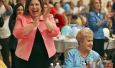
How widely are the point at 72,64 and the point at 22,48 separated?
0.56 metres

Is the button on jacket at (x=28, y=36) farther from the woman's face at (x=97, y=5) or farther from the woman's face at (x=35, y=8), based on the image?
the woman's face at (x=97, y=5)

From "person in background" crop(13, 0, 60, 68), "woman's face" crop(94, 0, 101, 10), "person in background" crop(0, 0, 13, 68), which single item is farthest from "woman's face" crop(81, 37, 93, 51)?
"person in background" crop(0, 0, 13, 68)

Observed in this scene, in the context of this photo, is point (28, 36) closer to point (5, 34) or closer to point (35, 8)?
point (35, 8)

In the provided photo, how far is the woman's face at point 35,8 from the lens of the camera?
2.70m

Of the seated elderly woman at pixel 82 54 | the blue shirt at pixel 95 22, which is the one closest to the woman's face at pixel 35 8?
the seated elderly woman at pixel 82 54

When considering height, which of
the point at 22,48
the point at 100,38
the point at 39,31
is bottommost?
the point at 100,38

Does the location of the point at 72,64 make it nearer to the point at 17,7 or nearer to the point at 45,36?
the point at 45,36

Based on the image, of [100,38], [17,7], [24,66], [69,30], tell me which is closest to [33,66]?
[24,66]

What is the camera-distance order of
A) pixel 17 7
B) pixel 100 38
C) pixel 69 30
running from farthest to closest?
pixel 69 30 → pixel 100 38 → pixel 17 7

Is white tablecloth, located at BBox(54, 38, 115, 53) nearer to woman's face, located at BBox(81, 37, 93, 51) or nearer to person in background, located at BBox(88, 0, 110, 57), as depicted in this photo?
person in background, located at BBox(88, 0, 110, 57)

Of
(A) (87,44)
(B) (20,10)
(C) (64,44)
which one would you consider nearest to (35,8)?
(A) (87,44)

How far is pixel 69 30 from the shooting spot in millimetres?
5180

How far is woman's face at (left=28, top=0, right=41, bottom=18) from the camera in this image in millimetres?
2698

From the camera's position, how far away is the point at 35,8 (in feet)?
8.84
